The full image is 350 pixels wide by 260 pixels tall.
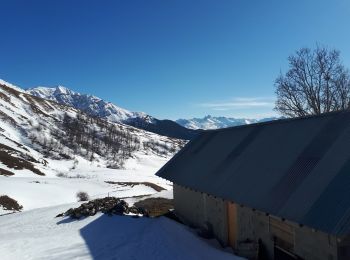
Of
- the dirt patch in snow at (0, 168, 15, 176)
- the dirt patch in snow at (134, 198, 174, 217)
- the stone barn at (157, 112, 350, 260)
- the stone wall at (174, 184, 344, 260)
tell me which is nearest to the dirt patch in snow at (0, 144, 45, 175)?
the dirt patch in snow at (0, 168, 15, 176)

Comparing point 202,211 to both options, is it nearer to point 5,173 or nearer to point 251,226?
point 251,226

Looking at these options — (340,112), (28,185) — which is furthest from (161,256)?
(28,185)

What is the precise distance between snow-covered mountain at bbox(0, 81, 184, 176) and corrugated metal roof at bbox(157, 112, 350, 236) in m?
50.3

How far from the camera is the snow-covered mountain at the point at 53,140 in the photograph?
83.9m

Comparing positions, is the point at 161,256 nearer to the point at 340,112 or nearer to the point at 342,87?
the point at 340,112

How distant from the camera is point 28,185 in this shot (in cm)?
5206

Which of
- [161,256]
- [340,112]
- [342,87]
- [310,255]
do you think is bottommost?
[161,256]

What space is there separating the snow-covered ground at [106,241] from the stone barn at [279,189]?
1535mm

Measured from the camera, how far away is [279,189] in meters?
14.4

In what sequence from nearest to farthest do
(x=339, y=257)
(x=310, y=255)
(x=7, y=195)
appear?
(x=339, y=257), (x=310, y=255), (x=7, y=195)

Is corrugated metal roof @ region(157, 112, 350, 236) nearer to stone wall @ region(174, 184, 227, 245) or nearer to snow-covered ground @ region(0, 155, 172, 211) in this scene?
stone wall @ region(174, 184, 227, 245)

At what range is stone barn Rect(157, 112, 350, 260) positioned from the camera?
11.8 metres

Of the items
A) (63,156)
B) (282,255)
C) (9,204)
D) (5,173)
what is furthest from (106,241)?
(63,156)

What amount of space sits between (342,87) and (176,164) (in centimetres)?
2499
